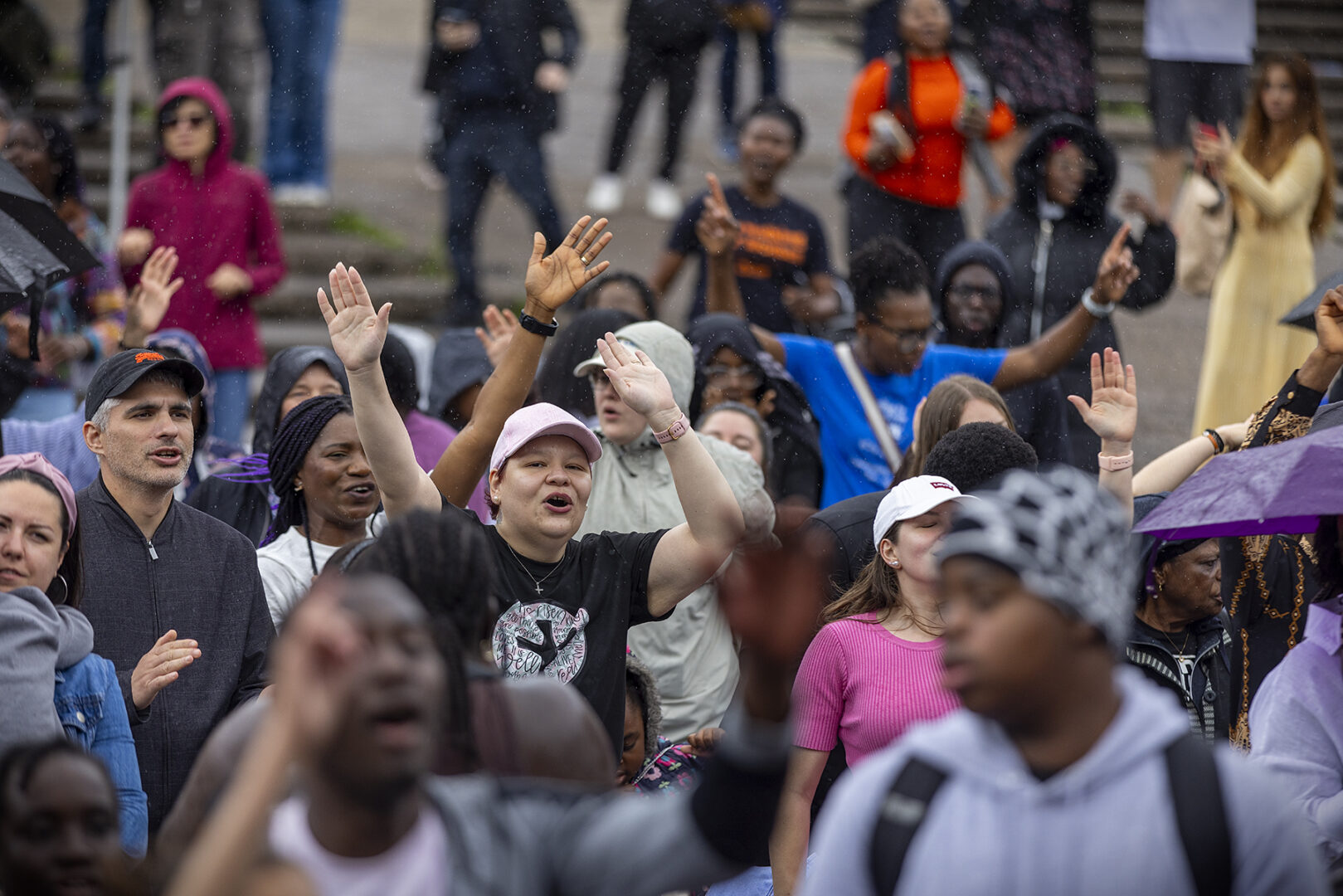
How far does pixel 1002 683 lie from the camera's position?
2.32 meters

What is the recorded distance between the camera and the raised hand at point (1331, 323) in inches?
171

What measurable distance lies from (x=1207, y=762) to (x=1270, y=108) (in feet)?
19.8

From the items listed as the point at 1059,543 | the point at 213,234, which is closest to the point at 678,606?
the point at 1059,543

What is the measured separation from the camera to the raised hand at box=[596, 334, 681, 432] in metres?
3.82

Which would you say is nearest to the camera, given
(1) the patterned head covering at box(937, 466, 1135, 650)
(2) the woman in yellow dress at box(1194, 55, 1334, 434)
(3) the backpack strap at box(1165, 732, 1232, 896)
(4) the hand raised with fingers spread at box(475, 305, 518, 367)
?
(3) the backpack strap at box(1165, 732, 1232, 896)

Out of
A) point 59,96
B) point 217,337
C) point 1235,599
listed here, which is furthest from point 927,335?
point 59,96

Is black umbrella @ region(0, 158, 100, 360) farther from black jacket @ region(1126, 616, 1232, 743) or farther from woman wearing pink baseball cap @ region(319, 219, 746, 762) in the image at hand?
black jacket @ region(1126, 616, 1232, 743)

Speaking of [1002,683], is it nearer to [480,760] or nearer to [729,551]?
[480,760]

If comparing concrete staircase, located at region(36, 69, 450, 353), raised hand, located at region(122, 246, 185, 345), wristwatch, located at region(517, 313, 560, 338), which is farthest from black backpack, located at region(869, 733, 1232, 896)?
concrete staircase, located at region(36, 69, 450, 353)

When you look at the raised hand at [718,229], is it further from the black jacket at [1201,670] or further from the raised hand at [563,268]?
the black jacket at [1201,670]

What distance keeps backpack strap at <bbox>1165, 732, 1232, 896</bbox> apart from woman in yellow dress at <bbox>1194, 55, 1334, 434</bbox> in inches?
220

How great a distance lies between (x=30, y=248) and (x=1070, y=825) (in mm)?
4044

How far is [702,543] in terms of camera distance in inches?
148

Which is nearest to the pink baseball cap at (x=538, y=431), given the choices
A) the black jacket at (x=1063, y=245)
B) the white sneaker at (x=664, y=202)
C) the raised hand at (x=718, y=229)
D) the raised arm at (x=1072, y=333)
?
the raised arm at (x=1072, y=333)
